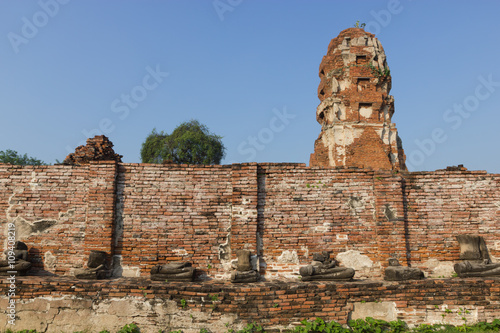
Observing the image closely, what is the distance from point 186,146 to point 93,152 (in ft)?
44.3

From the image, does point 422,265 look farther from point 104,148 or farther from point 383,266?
point 104,148

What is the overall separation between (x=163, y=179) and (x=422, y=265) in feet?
18.6

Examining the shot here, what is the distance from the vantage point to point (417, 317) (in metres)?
6.32

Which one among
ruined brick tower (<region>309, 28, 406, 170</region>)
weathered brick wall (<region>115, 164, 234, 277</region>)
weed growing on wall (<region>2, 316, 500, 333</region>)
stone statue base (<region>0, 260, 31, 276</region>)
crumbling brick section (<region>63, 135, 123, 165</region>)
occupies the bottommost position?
weed growing on wall (<region>2, 316, 500, 333</region>)

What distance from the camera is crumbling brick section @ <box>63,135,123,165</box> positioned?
10741mm

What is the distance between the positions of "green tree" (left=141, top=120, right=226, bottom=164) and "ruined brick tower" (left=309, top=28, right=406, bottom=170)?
462 inches

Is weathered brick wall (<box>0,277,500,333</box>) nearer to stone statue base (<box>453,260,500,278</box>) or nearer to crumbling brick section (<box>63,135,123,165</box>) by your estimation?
stone statue base (<box>453,260,500,278</box>)

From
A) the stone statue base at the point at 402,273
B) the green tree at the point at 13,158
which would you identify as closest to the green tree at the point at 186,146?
the green tree at the point at 13,158

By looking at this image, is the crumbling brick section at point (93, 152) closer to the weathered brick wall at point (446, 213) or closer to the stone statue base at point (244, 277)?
the stone statue base at point (244, 277)

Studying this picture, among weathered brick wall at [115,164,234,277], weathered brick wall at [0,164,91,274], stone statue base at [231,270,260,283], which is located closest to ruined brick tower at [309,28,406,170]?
weathered brick wall at [115,164,234,277]

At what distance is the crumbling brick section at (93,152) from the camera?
35.2 feet

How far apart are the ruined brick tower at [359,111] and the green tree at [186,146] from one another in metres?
11.7

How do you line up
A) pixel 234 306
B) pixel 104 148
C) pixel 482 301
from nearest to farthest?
pixel 234 306 < pixel 482 301 < pixel 104 148

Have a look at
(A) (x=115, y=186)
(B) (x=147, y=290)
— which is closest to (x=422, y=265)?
(B) (x=147, y=290)
